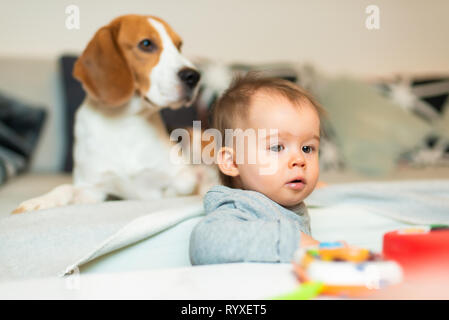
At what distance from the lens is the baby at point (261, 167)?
0.55 m

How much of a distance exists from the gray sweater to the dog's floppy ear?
379 mm

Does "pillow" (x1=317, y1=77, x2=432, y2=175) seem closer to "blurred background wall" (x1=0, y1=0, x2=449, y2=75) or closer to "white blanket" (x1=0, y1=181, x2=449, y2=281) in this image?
"blurred background wall" (x1=0, y1=0, x2=449, y2=75)

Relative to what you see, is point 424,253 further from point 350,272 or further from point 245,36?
point 245,36

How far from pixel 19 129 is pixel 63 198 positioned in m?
0.57

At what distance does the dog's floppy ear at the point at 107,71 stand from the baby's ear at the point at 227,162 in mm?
322

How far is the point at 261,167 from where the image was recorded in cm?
65

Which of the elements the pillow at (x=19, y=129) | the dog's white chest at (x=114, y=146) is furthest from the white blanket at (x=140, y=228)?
the pillow at (x=19, y=129)

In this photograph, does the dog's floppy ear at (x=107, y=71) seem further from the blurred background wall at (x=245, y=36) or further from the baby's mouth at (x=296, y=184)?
the baby's mouth at (x=296, y=184)

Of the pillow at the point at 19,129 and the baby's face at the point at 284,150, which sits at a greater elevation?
the pillow at the point at 19,129

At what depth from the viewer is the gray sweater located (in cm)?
52

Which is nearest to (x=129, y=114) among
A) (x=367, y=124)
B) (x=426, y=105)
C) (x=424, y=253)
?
(x=424, y=253)

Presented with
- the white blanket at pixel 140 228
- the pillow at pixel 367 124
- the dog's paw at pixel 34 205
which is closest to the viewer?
the white blanket at pixel 140 228

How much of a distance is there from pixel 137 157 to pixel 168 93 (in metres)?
0.19
